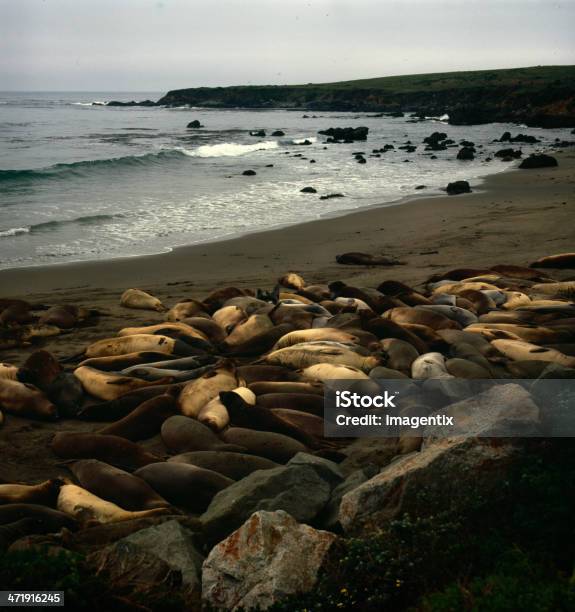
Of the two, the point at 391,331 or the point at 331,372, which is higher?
the point at 391,331

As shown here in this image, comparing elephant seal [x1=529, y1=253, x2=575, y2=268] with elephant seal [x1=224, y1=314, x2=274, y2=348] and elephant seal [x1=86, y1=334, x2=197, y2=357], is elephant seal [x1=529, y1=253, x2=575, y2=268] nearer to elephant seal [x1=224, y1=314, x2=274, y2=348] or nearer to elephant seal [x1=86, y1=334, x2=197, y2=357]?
elephant seal [x1=224, y1=314, x2=274, y2=348]

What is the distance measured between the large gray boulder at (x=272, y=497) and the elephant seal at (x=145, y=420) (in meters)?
1.61

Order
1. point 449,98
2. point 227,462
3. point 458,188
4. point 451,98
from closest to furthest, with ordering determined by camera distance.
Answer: point 227,462, point 458,188, point 451,98, point 449,98

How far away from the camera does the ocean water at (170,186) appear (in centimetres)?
1578

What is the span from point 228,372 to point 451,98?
306 feet

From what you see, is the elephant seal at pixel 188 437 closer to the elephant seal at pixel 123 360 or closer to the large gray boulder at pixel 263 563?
the elephant seal at pixel 123 360

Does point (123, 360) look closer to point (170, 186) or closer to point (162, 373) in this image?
point (162, 373)

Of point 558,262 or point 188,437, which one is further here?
point 558,262

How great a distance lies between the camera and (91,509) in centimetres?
470

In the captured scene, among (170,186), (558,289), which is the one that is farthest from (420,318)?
(170,186)

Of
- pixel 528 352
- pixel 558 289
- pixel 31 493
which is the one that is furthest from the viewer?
pixel 558 289

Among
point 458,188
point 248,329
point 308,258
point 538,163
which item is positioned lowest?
point 308,258

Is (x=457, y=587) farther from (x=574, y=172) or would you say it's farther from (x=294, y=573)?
(x=574, y=172)

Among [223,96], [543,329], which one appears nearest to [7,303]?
[543,329]
